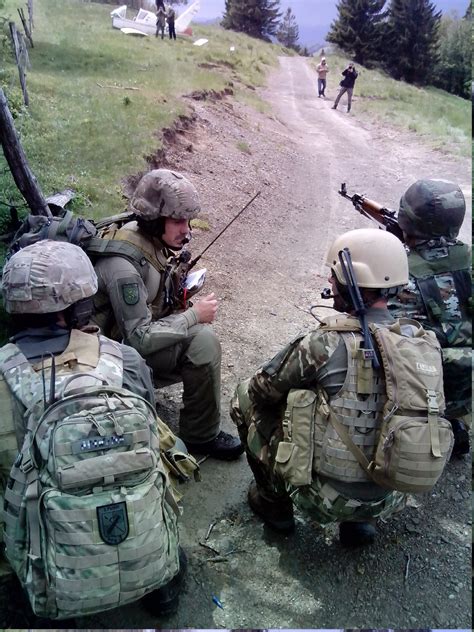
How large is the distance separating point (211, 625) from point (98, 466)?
1.44 m

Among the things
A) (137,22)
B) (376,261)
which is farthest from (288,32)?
(376,261)

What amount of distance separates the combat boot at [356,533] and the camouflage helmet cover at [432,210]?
2.09m

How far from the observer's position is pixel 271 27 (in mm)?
16922

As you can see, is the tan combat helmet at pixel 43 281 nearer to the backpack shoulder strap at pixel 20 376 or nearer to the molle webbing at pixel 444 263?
the backpack shoulder strap at pixel 20 376

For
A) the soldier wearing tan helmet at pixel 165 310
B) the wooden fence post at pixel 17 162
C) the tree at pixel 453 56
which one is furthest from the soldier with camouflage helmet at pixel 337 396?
the tree at pixel 453 56

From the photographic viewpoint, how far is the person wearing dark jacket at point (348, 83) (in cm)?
1970

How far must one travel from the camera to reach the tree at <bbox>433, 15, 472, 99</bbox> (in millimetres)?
20219

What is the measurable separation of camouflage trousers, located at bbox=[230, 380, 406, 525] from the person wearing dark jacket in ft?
58.9

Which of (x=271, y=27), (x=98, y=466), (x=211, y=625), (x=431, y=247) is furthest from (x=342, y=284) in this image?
(x=271, y=27)

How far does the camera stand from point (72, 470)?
2512 millimetres

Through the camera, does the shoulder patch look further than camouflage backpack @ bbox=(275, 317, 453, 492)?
Yes

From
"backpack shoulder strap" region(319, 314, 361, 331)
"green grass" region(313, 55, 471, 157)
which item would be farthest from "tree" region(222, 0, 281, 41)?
"backpack shoulder strap" region(319, 314, 361, 331)

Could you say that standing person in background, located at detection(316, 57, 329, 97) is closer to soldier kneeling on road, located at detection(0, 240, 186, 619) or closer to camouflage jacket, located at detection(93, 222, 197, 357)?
camouflage jacket, located at detection(93, 222, 197, 357)

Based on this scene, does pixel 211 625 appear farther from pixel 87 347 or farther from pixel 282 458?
pixel 87 347
